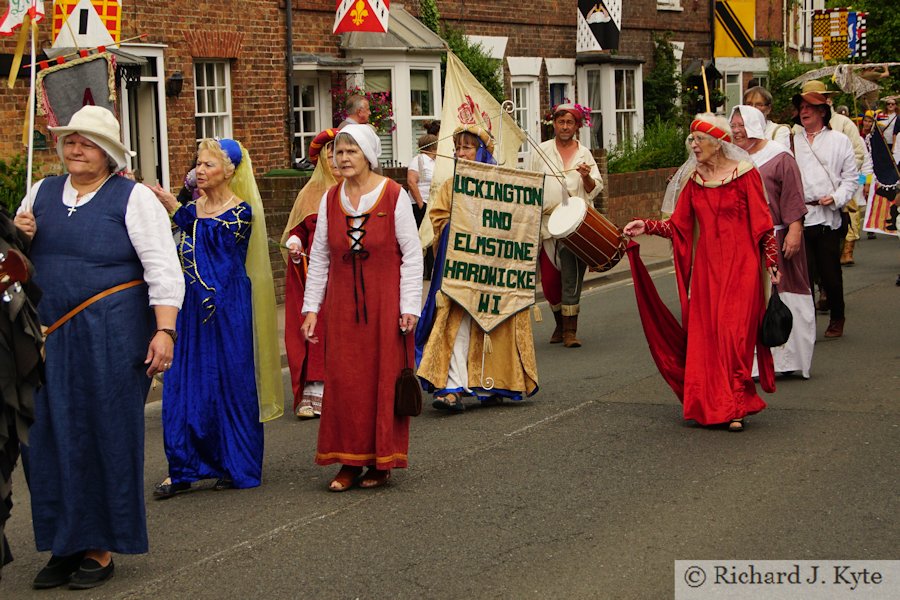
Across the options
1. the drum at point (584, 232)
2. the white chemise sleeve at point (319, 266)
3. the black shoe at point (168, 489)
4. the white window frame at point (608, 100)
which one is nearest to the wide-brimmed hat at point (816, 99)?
the drum at point (584, 232)

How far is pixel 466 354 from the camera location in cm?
897

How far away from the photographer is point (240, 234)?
712 centimetres

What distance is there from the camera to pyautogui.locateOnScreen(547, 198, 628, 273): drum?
395 inches

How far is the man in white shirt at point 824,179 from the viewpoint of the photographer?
36.2ft

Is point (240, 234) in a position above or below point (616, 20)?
below

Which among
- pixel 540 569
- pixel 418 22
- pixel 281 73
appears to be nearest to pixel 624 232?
pixel 540 569

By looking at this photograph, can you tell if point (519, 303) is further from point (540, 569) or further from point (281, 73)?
point (281, 73)

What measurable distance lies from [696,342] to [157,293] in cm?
370

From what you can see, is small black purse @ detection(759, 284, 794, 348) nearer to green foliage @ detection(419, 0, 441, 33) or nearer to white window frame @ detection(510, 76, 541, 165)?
green foliage @ detection(419, 0, 441, 33)

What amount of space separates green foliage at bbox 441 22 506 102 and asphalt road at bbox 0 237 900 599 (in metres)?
13.9

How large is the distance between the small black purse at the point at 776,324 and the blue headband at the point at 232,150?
3154mm

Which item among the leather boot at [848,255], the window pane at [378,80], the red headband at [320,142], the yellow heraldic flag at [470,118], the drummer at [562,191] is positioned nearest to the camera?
the red headband at [320,142]

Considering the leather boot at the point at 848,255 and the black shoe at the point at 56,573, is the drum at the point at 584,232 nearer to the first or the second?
the black shoe at the point at 56,573

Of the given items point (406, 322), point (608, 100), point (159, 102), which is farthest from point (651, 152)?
point (406, 322)
